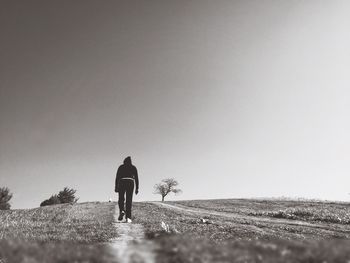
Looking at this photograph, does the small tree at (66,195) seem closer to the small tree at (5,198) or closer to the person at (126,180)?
the small tree at (5,198)

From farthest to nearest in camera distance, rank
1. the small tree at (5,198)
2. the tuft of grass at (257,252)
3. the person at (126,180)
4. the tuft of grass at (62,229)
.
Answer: the small tree at (5,198) < the person at (126,180) < the tuft of grass at (62,229) < the tuft of grass at (257,252)

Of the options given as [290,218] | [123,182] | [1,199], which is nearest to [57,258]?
[123,182]

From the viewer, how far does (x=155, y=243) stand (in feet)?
19.9

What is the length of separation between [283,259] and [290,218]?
102 feet

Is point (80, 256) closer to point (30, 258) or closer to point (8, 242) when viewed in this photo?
point (30, 258)

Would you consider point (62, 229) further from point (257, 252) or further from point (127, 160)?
point (257, 252)

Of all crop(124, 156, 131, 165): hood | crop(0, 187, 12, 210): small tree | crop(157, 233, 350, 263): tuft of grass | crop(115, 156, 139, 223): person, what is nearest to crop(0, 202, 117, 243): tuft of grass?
crop(115, 156, 139, 223): person

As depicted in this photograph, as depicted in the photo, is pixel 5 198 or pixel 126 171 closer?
pixel 126 171

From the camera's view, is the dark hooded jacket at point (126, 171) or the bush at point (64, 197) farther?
the bush at point (64, 197)

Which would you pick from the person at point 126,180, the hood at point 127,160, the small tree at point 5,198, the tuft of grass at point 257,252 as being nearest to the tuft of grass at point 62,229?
the person at point 126,180

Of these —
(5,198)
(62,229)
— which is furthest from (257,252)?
(5,198)

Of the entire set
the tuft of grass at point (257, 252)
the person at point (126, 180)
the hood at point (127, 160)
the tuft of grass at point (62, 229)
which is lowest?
the tuft of grass at point (257, 252)

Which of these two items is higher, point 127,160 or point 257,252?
point 127,160

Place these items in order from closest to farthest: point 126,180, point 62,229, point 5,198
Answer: point 62,229 → point 126,180 → point 5,198
